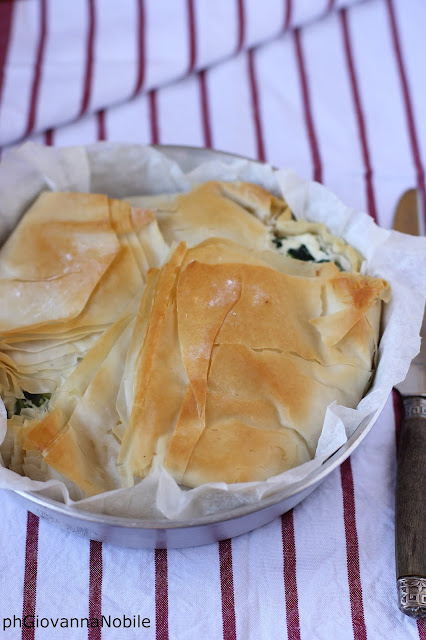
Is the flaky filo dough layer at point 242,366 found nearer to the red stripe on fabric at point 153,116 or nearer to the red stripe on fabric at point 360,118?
the red stripe on fabric at point 360,118

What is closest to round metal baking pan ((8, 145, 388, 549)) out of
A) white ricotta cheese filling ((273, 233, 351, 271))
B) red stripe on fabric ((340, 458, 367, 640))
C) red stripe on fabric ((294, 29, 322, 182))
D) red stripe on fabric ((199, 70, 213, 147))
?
red stripe on fabric ((340, 458, 367, 640))

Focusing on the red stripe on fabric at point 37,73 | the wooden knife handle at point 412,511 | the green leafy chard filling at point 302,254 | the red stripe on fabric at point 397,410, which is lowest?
the wooden knife handle at point 412,511

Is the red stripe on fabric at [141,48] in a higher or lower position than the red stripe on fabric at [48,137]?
higher

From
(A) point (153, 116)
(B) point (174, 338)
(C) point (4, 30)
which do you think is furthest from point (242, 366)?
(C) point (4, 30)

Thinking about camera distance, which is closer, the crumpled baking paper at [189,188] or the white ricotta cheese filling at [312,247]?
the crumpled baking paper at [189,188]

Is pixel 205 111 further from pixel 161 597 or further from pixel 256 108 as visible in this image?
pixel 161 597

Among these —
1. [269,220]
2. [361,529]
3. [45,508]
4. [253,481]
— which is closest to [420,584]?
[361,529]

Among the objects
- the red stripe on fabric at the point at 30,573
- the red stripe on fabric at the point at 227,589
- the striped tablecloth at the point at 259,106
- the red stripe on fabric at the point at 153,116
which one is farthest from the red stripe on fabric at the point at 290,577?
the red stripe on fabric at the point at 153,116
